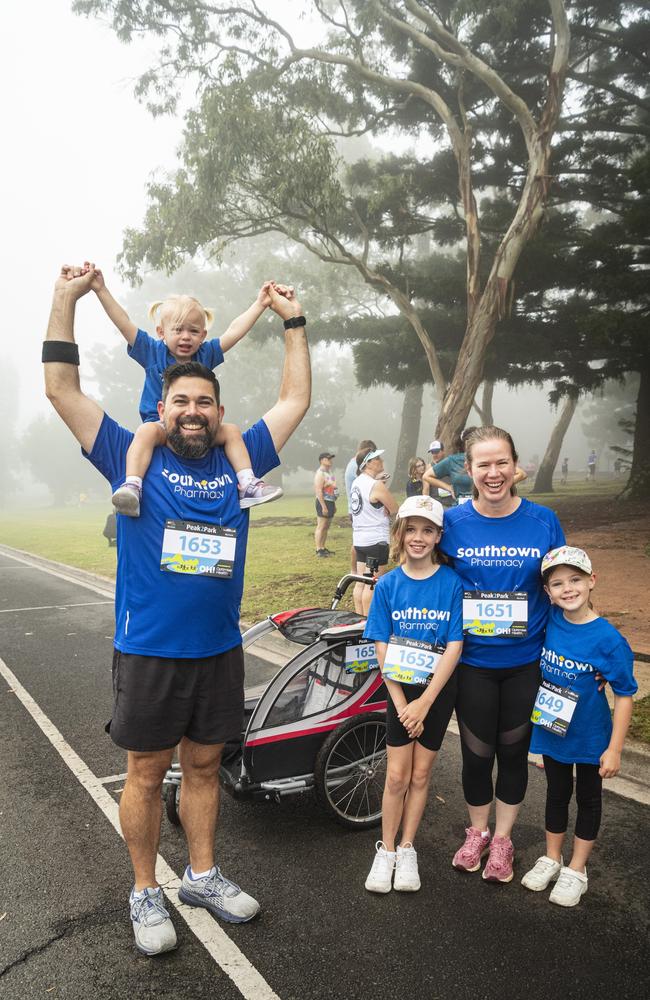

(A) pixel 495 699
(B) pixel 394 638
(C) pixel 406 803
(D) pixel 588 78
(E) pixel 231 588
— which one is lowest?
(C) pixel 406 803

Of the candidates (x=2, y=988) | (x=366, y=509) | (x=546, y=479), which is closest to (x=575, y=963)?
(x=2, y=988)

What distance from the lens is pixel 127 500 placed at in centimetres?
254

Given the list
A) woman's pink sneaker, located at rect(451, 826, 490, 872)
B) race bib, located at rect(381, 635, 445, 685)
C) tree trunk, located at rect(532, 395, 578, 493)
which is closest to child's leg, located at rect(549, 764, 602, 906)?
woman's pink sneaker, located at rect(451, 826, 490, 872)

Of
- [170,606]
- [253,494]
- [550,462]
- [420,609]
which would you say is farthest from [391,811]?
[550,462]

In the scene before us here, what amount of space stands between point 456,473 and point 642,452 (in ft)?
39.1

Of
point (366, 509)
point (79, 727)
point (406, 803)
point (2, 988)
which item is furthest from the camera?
point (366, 509)

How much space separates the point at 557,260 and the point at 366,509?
10911mm

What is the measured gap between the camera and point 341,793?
3.86m

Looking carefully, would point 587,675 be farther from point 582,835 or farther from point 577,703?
point 582,835

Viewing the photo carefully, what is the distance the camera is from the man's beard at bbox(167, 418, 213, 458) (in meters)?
2.73

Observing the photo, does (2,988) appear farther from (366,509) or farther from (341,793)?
(366,509)

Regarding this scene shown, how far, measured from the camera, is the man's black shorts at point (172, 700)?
8.64 ft

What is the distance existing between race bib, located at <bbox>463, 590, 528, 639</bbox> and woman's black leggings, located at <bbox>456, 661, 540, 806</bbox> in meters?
0.17

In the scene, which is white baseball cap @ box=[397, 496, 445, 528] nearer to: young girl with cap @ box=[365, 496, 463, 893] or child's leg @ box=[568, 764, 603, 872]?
young girl with cap @ box=[365, 496, 463, 893]
